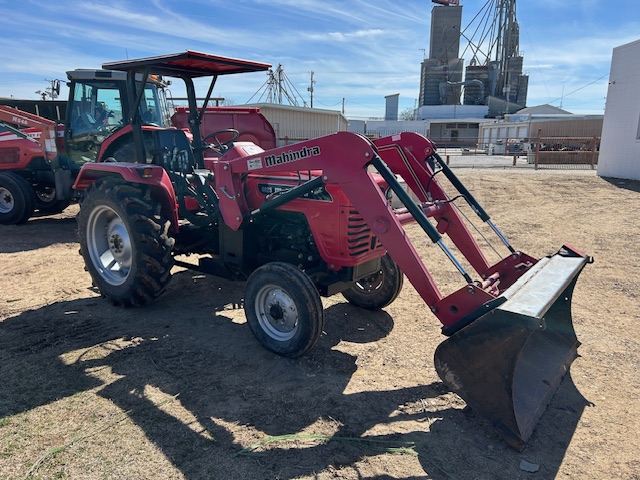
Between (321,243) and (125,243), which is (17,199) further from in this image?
(321,243)

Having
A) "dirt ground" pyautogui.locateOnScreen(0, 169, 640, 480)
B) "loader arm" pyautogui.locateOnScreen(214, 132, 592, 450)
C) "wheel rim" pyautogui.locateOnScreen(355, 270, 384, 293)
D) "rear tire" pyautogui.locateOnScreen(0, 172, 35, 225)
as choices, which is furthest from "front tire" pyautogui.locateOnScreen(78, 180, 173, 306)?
"rear tire" pyautogui.locateOnScreen(0, 172, 35, 225)

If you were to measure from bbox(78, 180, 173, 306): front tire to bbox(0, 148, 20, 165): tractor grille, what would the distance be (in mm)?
5154

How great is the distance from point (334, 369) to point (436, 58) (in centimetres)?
5980

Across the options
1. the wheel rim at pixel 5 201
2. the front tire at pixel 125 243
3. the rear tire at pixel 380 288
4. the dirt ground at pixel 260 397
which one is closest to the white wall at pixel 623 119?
the dirt ground at pixel 260 397

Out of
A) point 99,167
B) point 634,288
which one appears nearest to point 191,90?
point 99,167

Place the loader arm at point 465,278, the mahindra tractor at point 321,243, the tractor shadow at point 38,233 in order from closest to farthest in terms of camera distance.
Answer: the loader arm at point 465,278 → the mahindra tractor at point 321,243 → the tractor shadow at point 38,233

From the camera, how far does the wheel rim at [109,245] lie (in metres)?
4.55

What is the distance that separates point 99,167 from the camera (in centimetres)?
455

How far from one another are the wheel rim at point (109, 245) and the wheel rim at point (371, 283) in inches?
89.0

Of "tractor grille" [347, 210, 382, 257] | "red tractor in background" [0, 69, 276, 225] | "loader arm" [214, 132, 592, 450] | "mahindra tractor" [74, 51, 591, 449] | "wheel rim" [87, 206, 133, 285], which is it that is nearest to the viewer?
"loader arm" [214, 132, 592, 450]

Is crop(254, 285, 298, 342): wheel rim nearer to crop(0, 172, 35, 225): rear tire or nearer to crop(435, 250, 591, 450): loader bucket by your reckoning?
crop(435, 250, 591, 450): loader bucket

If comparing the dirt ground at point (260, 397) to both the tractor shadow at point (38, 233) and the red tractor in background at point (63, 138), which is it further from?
the red tractor in background at point (63, 138)

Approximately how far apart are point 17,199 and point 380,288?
7.04 meters

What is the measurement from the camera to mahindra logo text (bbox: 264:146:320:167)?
3.30 meters
